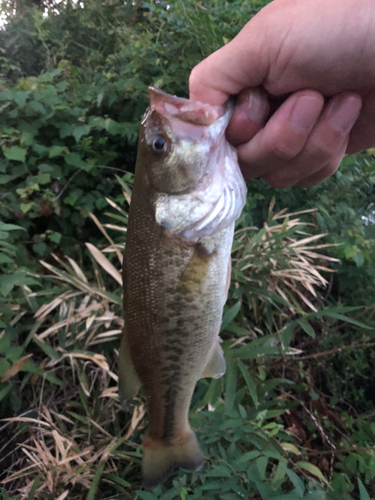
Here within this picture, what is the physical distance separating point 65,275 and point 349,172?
2.61m

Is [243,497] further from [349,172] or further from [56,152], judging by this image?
[349,172]

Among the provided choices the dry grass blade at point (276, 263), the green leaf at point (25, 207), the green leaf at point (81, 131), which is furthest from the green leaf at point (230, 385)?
the green leaf at point (81, 131)

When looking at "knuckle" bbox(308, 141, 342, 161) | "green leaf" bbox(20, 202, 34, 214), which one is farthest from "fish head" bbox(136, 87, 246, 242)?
"green leaf" bbox(20, 202, 34, 214)

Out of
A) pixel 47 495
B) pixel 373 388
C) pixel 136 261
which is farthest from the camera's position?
pixel 373 388

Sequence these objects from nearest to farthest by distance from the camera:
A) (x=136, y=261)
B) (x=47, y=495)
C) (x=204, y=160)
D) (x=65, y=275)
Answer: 1. (x=204, y=160)
2. (x=136, y=261)
3. (x=47, y=495)
4. (x=65, y=275)

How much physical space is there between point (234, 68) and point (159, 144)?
0.37 metres

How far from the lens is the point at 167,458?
1292mm

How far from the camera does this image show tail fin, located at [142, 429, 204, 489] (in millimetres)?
1252

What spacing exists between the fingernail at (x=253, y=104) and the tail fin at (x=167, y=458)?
51.2 inches

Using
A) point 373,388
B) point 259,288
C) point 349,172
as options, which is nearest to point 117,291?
point 259,288

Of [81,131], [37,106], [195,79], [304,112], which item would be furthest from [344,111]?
→ [37,106]

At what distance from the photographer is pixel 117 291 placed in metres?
2.18

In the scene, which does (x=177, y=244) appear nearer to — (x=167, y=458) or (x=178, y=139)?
(x=178, y=139)

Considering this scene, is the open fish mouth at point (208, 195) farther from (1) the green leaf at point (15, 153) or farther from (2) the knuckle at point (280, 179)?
(1) the green leaf at point (15, 153)
